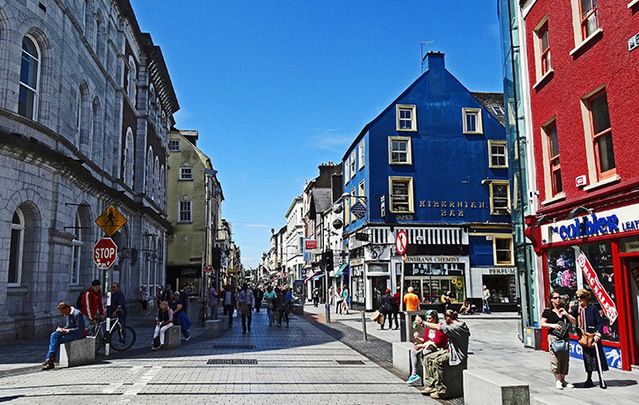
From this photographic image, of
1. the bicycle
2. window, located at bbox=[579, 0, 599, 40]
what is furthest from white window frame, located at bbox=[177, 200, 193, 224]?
window, located at bbox=[579, 0, 599, 40]

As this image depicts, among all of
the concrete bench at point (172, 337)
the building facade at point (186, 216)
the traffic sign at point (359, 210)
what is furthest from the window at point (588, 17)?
the building facade at point (186, 216)

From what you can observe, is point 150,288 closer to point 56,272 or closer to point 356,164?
point 356,164

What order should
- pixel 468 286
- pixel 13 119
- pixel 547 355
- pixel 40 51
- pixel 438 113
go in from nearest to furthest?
pixel 547 355 → pixel 13 119 → pixel 40 51 → pixel 468 286 → pixel 438 113

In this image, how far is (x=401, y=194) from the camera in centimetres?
3444

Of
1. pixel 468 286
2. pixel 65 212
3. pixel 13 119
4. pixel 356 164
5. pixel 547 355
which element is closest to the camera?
pixel 547 355

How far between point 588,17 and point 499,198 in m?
23.7

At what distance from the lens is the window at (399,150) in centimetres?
3475

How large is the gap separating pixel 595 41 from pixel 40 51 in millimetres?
16272

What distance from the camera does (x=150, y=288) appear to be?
37250 millimetres

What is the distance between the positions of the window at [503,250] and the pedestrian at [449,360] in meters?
26.5

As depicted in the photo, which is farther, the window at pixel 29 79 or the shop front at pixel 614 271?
the window at pixel 29 79

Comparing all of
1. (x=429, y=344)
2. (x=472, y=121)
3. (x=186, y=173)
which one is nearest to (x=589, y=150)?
(x=429, y=344)

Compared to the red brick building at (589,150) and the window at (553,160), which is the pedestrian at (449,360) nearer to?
the red brick building at (589,150)

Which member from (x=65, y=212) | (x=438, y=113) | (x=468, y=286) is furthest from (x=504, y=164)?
(x=65, y=212)
